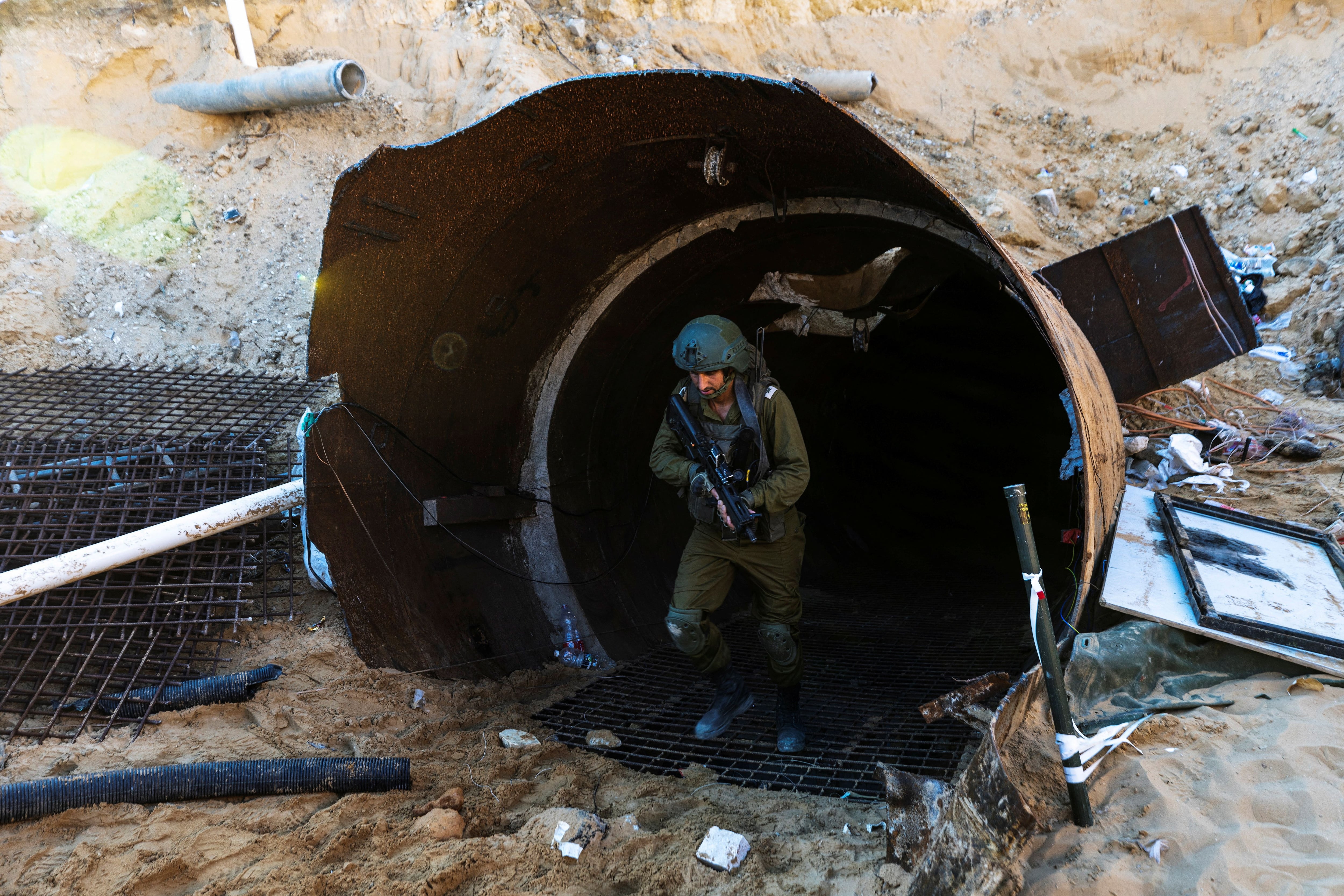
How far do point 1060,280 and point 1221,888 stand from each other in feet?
14.1

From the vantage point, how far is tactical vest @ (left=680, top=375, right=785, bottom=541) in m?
3.84

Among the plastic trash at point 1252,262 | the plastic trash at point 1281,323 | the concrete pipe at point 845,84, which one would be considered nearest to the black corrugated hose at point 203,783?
the plastic trash at point 1252,262

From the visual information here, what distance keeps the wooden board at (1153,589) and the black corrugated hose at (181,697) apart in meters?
3.91

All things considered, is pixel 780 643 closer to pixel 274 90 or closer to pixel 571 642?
pixel 571 642

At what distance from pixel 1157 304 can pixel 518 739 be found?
506 centimetres

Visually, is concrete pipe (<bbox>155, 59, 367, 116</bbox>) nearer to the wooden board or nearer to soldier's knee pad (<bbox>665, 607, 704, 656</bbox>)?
soldier's knee pad (<bbox>665, 607, 704, 656</bbox>)

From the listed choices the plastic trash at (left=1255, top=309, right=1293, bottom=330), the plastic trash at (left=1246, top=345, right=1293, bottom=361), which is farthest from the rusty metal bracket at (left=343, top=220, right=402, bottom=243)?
the plastic trash at (left=1255, top=309, right=1293, bottom=330)

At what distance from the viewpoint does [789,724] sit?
158 inches

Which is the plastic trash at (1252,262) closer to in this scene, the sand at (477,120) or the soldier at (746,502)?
the sand at (477,120)

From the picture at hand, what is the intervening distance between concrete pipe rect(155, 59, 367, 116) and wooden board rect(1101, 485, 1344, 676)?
710 cm

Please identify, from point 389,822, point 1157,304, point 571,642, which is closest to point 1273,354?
point 1157,304

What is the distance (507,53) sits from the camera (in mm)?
7543

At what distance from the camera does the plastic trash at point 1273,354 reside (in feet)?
21.9

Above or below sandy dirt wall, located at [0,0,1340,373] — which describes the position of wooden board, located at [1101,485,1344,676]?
below
